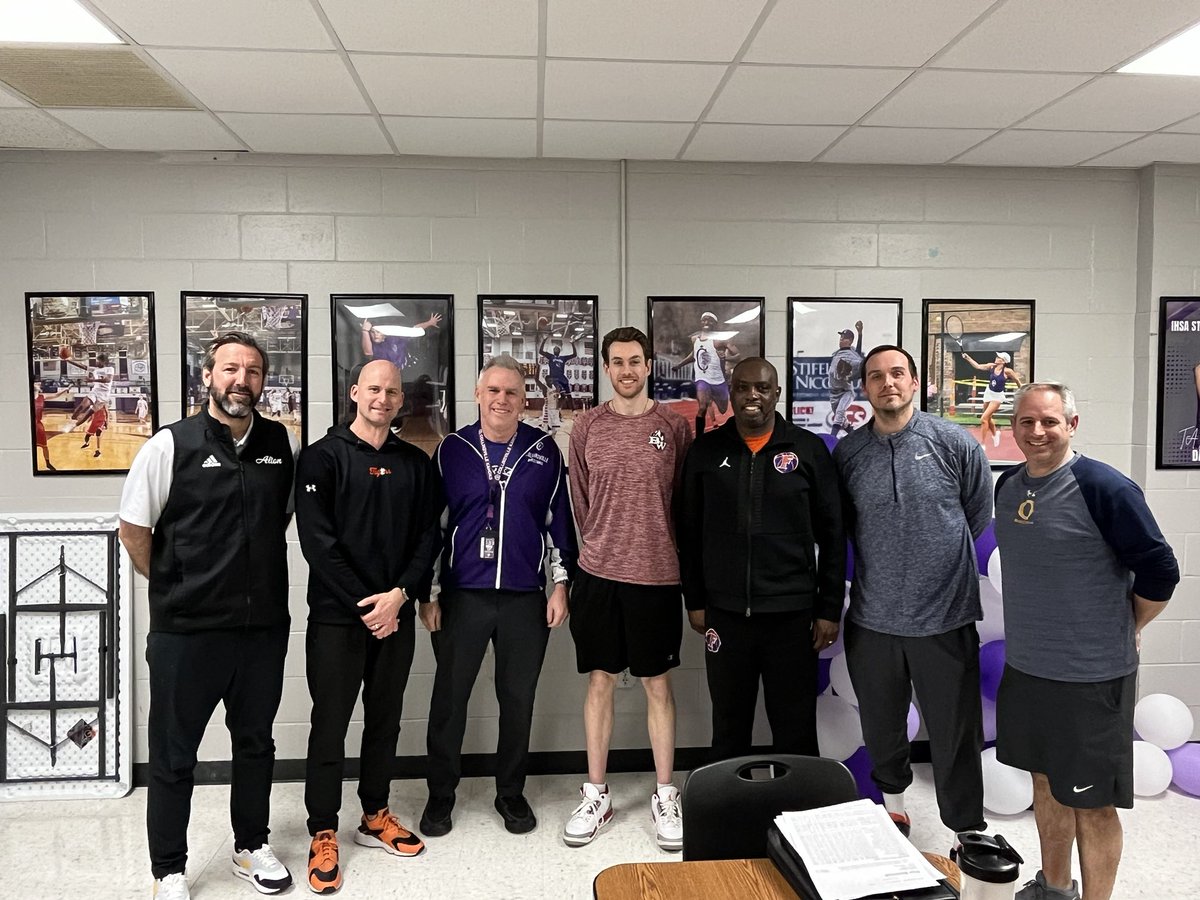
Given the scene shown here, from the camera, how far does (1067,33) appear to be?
232 centimetres

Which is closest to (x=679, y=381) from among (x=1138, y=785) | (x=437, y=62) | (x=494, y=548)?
(x=494, y=548)

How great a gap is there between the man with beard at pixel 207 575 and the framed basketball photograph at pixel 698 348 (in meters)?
1.67

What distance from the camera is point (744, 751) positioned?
2975 millimetres

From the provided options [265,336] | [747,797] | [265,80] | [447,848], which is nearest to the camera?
[747,797]

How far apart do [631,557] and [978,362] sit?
1.94 metres

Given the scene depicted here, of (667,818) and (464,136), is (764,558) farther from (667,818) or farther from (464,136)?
(464,136)

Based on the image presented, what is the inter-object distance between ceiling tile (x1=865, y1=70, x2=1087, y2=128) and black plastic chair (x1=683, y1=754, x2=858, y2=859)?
2164 millimetres

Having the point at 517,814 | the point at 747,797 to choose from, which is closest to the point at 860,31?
the point at 747,797

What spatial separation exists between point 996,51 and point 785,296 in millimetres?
1364

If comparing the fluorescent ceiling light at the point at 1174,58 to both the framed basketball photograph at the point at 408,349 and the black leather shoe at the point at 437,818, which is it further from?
the black leather shoe at the point at 437,818

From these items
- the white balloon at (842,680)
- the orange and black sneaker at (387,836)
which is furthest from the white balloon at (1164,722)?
the orange and black sneaker at (387,836)

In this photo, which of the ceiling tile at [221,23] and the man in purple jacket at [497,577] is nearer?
the ceiling tile at [221,23]

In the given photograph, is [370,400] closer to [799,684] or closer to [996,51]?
[799,684]

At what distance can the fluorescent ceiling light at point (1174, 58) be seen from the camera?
239 centimetres
